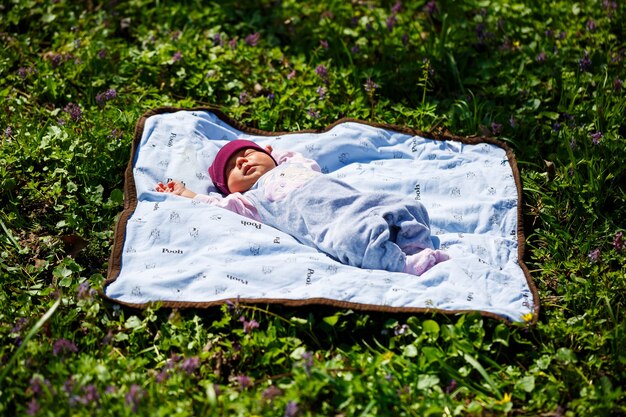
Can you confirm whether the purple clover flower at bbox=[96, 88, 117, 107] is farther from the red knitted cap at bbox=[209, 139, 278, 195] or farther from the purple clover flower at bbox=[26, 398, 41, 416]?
the purple clover flower at bbox=[26, 398, 41, 416]

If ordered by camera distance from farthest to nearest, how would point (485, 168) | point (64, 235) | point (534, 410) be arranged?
point (485, 168) → point (64, 235) → point (534, 410)

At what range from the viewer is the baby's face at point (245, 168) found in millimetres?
4184

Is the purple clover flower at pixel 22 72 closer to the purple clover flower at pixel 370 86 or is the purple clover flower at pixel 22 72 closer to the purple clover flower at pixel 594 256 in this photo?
the purple clover flower at pixel 370 86

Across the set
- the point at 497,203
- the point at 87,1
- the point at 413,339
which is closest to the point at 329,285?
the point at 413,339

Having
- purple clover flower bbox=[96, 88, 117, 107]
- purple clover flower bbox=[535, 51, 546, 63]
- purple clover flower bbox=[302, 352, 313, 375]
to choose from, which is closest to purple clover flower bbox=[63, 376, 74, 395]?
purple clover flower bbox=[302, 352, 313, 375]

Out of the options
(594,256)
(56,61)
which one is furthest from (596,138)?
(56,61)

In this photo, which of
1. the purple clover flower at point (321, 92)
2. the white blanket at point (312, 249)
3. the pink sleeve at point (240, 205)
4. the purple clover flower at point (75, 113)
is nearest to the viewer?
the white blanket at point (312, 249)

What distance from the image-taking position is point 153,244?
3.80 metres

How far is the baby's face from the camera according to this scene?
13.7 ft

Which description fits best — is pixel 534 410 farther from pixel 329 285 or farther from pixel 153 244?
pixel 153 244

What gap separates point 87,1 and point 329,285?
12.6 feet

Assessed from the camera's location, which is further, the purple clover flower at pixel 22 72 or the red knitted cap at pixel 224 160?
the purple clover flower at pixel 22 72

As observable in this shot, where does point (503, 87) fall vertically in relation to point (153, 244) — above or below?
above

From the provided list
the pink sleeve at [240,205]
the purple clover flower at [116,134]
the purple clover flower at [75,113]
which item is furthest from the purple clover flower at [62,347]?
the purple clover flower at [75,113]
